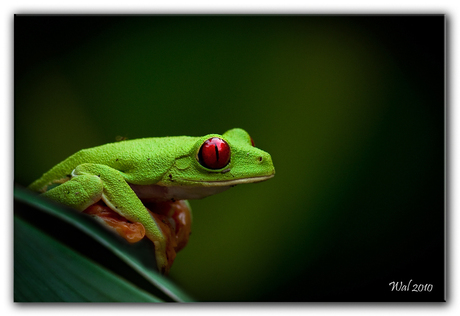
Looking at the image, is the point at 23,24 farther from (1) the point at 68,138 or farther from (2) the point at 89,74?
(1) the point at 68,138

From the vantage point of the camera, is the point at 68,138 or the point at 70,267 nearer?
the point at 70,267

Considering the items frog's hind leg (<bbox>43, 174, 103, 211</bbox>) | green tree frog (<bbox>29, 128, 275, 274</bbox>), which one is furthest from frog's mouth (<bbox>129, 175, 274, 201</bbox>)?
frog's hind leg (<bbox>43, 174, 103, 211</bbox>)

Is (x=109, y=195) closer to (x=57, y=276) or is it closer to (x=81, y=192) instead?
(x=81, y=192)

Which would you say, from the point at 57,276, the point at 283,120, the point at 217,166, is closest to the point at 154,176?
the point at 217,166

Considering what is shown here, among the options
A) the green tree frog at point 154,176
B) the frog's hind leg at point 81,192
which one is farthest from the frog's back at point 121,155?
the frog's hind leg at point 81,192

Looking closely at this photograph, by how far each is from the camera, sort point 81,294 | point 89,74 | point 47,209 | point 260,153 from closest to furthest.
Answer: point 47,209, point 260,153, point 81,294, point 89,74

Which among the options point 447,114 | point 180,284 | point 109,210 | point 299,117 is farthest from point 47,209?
point 447,114
